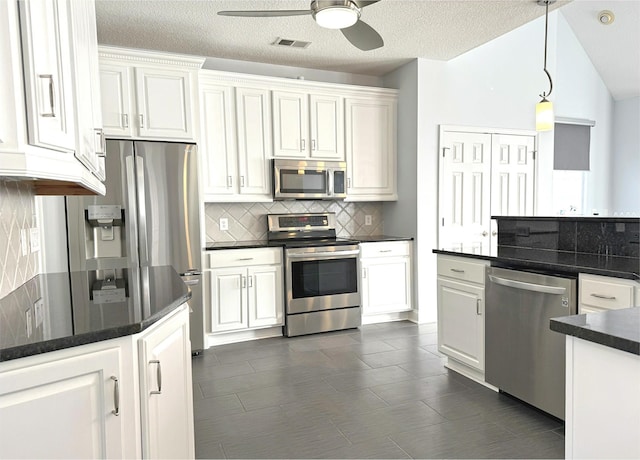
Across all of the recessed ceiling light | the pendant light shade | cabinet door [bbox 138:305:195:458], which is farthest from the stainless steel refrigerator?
the recessed ceiling light

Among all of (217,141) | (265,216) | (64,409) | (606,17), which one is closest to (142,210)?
(217,141)

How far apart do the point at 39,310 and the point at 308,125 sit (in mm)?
3358

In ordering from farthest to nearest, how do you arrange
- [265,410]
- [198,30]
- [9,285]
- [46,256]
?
[198,30]
[46,256]
[265,410]
[9,285]

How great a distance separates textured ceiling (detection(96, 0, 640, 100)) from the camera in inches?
126

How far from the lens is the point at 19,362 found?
3.46ft

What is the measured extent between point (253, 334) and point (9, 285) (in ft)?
8.44

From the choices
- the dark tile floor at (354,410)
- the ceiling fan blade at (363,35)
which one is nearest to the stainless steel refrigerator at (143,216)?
the dark tile floor at (354,410)

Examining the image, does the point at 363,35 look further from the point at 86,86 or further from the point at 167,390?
the point at 167,390

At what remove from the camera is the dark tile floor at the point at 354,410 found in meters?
2.18

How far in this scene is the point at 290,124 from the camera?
431 centimetres

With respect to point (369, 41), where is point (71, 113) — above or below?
below

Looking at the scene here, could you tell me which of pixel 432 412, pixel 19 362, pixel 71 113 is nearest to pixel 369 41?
pixel 71 113

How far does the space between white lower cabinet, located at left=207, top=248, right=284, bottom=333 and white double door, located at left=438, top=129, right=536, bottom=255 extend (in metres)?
1.91

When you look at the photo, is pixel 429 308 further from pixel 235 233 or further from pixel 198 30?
pixel 198 30
